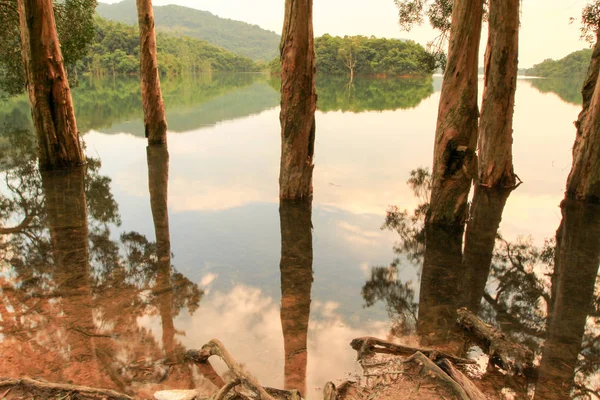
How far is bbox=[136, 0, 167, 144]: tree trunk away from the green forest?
6682 cm

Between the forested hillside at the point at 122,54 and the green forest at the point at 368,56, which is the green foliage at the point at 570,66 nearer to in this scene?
the green forest at the point at 368,56

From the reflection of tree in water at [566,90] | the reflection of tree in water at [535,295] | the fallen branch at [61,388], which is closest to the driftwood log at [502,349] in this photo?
the reflection of tree in water at [535,295]

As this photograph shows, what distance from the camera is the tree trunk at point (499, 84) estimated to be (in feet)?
27.7

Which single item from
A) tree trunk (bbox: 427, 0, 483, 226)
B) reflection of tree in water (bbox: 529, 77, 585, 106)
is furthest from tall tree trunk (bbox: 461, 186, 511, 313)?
reflection of tree in water (bbox: 529, 77, 585, 106)

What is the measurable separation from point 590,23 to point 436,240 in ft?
26.5

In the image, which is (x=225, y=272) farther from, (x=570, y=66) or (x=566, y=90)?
(x=570, y=66)

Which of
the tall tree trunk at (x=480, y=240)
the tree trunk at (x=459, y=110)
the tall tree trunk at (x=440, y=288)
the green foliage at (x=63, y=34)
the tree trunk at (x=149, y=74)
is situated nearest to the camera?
the tall tree trunk at (x=440, y=288)

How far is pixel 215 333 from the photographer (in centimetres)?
395

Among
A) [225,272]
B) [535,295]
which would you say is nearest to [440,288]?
[535,295]

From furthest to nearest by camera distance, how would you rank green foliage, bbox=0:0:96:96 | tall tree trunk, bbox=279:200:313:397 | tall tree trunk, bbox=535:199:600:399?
green foliage, bbox=0:0:96:96 < tall tree trunk, bbox=279:200:313:397 < tall tree trunk, bbox=535:199:600:399

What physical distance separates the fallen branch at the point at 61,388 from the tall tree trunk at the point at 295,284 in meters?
1.21

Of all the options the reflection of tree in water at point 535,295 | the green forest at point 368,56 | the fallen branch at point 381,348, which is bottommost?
the reflection of tree in water at point 535,295

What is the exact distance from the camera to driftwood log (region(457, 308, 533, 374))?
337 centimetres

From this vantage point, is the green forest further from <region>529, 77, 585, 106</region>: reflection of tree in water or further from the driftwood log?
the driftwood log
